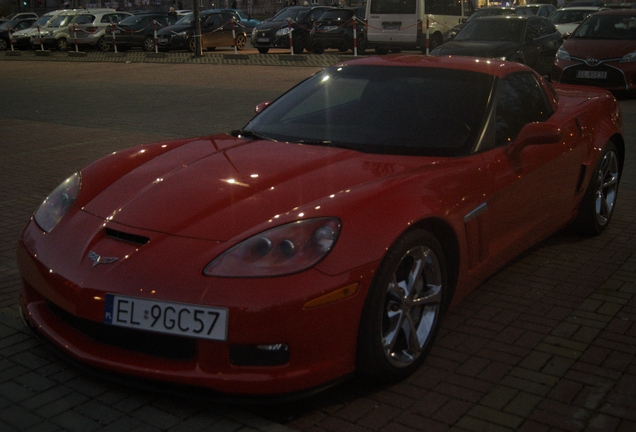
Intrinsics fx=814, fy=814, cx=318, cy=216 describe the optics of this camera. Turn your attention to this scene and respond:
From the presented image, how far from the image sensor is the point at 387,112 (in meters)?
4.64

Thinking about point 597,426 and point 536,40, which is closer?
point 597,426

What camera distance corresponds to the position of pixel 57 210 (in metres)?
4.00

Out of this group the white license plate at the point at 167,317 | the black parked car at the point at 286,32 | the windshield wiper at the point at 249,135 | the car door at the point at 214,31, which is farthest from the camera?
the car door at the point at 214,31

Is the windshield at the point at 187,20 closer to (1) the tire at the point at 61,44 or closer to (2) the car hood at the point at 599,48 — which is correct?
(1) the tire at the point at 61,44

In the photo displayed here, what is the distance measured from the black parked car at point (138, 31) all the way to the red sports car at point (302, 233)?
28025 mm

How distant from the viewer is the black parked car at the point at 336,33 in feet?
84.1

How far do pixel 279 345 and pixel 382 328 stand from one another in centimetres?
55

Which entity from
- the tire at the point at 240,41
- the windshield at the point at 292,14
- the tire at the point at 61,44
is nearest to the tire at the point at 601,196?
the windshield at the point at 292,14

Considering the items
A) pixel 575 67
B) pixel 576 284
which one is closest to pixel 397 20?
pixel 575 67

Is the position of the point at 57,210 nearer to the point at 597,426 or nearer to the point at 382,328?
the point at 382,328

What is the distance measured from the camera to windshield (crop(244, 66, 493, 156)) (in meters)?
4.41

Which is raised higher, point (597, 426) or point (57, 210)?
point (57, 210)

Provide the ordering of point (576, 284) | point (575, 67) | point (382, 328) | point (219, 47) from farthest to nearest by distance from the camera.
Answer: point (219, 47), point (575, 67), point (576, 284), point (382, 328)

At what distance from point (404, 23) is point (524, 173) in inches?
779
